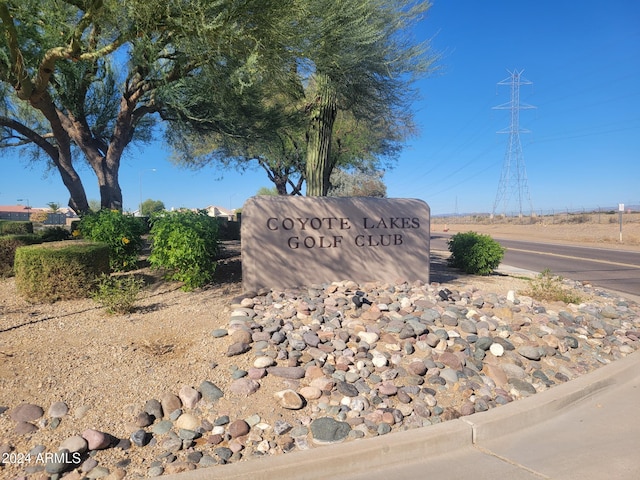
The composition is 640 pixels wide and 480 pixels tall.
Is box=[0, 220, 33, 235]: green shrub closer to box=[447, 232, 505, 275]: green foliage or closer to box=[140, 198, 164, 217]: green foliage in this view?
box=[140, 198, 164, 217]: green foliage

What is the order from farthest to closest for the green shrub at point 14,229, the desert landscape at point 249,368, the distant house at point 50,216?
the distant house at point 50,216
the green shrub at point 14,229
the desert landscape at point 249,368

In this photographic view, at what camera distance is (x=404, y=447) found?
10.6 ft

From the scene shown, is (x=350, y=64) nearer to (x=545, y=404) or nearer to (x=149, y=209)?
(x=545, y=404)

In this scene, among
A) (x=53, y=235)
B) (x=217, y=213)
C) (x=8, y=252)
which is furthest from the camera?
(x=217, y=213)

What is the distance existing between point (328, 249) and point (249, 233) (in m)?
1.24

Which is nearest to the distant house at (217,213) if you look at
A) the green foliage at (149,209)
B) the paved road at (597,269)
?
the green foliage at (149,209)

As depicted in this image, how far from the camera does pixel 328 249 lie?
7.07 m

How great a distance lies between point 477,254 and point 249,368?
24.2 ft

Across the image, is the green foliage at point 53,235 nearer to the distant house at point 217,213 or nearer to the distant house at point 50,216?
the distant house at point 217,213

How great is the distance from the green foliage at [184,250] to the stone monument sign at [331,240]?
691 millimetres

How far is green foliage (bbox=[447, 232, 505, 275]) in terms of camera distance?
10.3m

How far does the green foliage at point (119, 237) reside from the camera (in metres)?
7.91

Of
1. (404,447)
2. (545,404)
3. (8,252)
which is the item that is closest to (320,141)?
(8,252)

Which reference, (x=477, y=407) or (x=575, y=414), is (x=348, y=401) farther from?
(x=575, y=414)
